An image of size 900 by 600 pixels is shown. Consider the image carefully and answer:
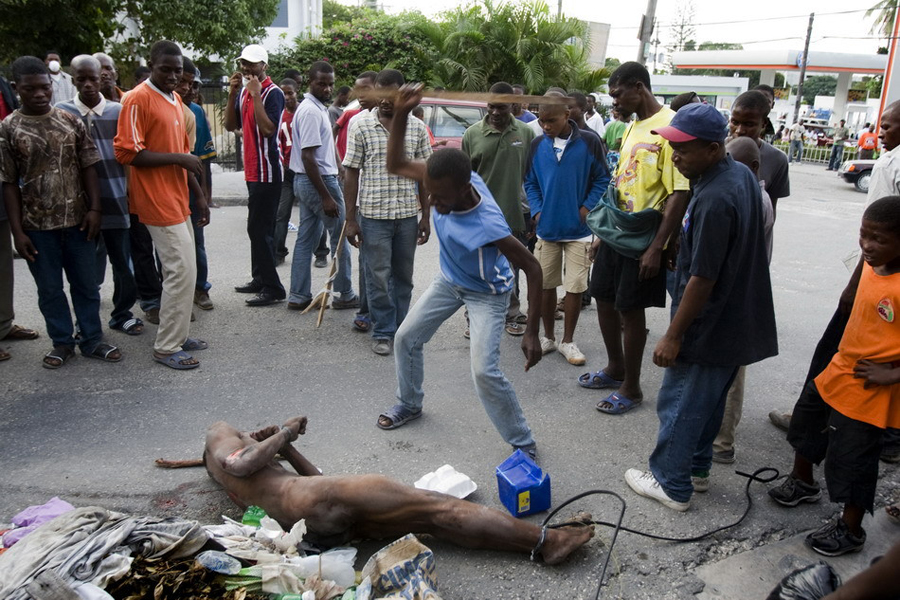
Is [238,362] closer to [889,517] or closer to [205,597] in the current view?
[205,597]

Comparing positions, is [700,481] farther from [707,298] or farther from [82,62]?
[82,62]

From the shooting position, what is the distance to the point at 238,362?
16.6 ft

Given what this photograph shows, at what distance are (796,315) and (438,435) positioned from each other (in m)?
4.18

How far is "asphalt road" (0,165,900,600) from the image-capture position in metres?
3.06

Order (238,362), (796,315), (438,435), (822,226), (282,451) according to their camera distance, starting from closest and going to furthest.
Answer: (282,451)
(438,435)
(238,362)
(796,315)
(822,226)

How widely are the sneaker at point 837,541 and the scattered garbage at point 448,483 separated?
1.56 meters

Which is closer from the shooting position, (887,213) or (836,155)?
(887,213)

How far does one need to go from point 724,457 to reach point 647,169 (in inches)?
65.9

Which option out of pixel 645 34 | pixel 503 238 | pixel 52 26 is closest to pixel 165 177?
pixel 503 238

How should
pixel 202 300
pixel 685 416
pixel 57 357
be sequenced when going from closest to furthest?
pixel 685 416 < pixel 57 357 < pixel 202 300

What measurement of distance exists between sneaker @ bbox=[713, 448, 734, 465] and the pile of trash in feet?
6.28

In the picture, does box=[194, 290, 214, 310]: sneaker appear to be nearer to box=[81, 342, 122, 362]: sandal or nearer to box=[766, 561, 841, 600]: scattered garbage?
box=[81, 342, 122, 362]: sandal

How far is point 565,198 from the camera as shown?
16.8 feet

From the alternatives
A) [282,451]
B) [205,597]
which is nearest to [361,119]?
[282,451]
